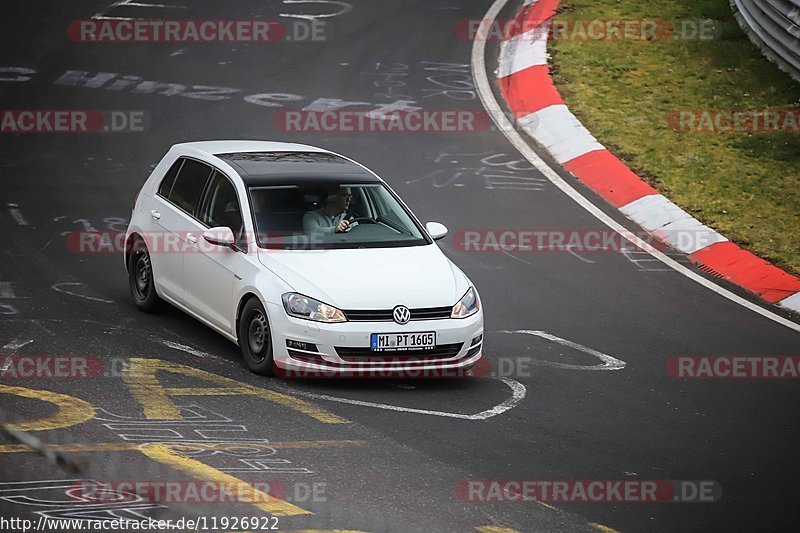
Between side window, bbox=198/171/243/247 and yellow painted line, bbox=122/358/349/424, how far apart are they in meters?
1.27

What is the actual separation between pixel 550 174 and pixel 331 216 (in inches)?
235

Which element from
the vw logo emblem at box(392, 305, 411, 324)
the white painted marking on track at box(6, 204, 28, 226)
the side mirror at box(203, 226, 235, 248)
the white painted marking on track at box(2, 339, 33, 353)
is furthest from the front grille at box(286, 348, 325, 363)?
the white painted marking on track at box(6, 204, 28, 226)

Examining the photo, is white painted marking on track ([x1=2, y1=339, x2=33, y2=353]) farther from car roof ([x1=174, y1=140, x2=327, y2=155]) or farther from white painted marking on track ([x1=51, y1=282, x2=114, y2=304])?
car roof ([x1=174, y1=140, x2=327, y2=155])

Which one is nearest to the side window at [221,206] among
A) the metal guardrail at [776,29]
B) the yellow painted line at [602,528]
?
the yellow painted line at [602,528]

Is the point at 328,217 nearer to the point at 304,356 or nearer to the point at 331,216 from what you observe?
the point at 331,216

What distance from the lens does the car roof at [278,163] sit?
10.8 metres

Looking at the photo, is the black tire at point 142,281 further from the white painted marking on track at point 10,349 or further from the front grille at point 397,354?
the front grille at point 397,354

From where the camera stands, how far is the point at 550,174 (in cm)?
1603

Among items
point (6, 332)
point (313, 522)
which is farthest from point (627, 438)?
point (6, 332)

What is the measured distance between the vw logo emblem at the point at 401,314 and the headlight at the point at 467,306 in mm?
407

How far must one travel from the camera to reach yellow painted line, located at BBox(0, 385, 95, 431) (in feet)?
27.3

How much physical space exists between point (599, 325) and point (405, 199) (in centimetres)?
400

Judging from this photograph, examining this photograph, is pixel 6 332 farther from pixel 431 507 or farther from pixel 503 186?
pixel 503 186

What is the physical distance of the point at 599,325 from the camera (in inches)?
462
